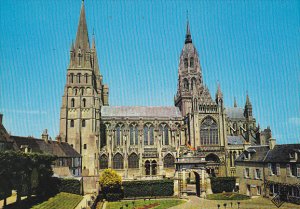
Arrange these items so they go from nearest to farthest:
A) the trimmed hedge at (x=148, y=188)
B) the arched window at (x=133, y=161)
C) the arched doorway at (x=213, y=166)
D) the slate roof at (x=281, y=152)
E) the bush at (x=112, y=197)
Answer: the slate roof at (x=281, y=152) < the bush at (x=112, y=197) < the trimmed hedge at (x=148, y=188) < the arched doorway at (x=213, y=166) < the arched window at (x=133, y=161)

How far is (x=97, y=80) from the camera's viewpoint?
3585 inches

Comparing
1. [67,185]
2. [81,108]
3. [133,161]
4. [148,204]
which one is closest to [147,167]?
[133,161]

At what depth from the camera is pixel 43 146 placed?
173 ft

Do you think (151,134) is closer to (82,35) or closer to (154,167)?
(154,167)

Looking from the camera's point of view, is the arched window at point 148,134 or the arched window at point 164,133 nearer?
the arched window at point 148,134

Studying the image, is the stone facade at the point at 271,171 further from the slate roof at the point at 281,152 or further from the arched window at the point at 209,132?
the arched window at the point at 209,132

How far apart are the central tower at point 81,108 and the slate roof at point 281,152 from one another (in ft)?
135

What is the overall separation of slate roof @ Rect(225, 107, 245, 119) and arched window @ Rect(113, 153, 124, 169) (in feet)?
136

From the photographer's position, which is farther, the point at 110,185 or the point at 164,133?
the point at 164,133

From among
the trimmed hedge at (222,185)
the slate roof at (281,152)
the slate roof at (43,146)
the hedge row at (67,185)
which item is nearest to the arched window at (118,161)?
the slate roof at (43,146)

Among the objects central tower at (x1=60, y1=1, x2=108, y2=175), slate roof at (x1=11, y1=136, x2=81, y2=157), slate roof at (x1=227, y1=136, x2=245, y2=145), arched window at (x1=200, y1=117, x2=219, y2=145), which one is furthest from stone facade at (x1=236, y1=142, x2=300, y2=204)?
central tower at (x1=60, y1=1, x2=108, y2=175)

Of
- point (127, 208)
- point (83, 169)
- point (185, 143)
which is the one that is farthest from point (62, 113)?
point (127, 208)

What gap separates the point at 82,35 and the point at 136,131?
30.2 metres

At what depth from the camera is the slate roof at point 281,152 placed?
41.3m
